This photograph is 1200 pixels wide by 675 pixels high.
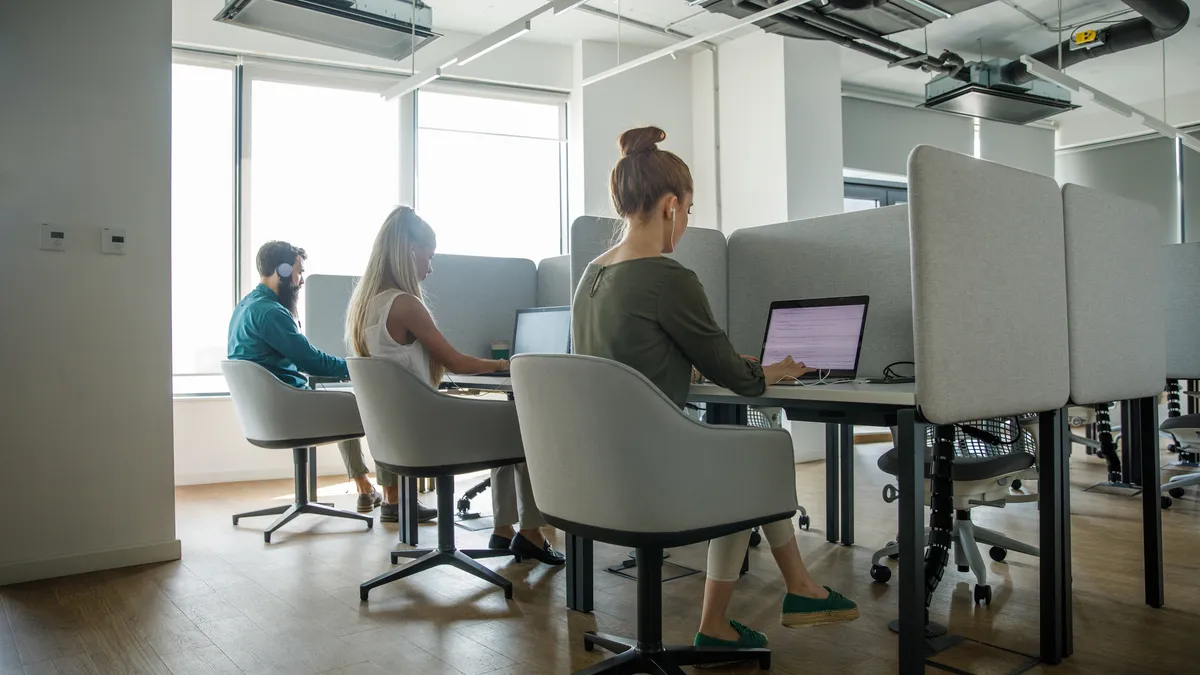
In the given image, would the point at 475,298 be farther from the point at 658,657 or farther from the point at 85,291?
the point at 658,657

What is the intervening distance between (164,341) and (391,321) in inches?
39.0

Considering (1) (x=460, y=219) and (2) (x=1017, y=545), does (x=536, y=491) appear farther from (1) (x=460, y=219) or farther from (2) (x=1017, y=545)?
(1) (x=460, y=219)

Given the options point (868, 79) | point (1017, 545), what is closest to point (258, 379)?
point (1017, 545)

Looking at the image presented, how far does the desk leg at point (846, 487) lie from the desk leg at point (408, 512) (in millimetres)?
1663

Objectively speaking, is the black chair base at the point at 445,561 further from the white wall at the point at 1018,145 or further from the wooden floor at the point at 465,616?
the white wall at the point at 1018,145

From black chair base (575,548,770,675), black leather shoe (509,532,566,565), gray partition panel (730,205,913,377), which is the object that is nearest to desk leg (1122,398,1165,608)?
gray partition panel (730,205,913,377)

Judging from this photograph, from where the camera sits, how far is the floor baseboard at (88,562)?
2910 mm

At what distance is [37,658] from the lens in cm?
220

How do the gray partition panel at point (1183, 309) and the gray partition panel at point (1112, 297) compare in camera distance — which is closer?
the gray partition panel at point (1112, 297)

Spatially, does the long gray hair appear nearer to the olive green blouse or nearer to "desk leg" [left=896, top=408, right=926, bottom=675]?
the olive green blouse

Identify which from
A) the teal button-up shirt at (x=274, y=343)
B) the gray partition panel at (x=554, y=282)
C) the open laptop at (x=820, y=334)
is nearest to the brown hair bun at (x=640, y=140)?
the open laptop at (x=820, y=334)

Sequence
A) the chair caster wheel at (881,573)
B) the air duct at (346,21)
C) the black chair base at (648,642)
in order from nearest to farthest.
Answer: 1. the black chair base at (648,642)
2. the chair caster wheel at (881,573)
3. the air duct at (346,21)

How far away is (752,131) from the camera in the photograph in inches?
231

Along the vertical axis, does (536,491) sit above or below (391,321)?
below
